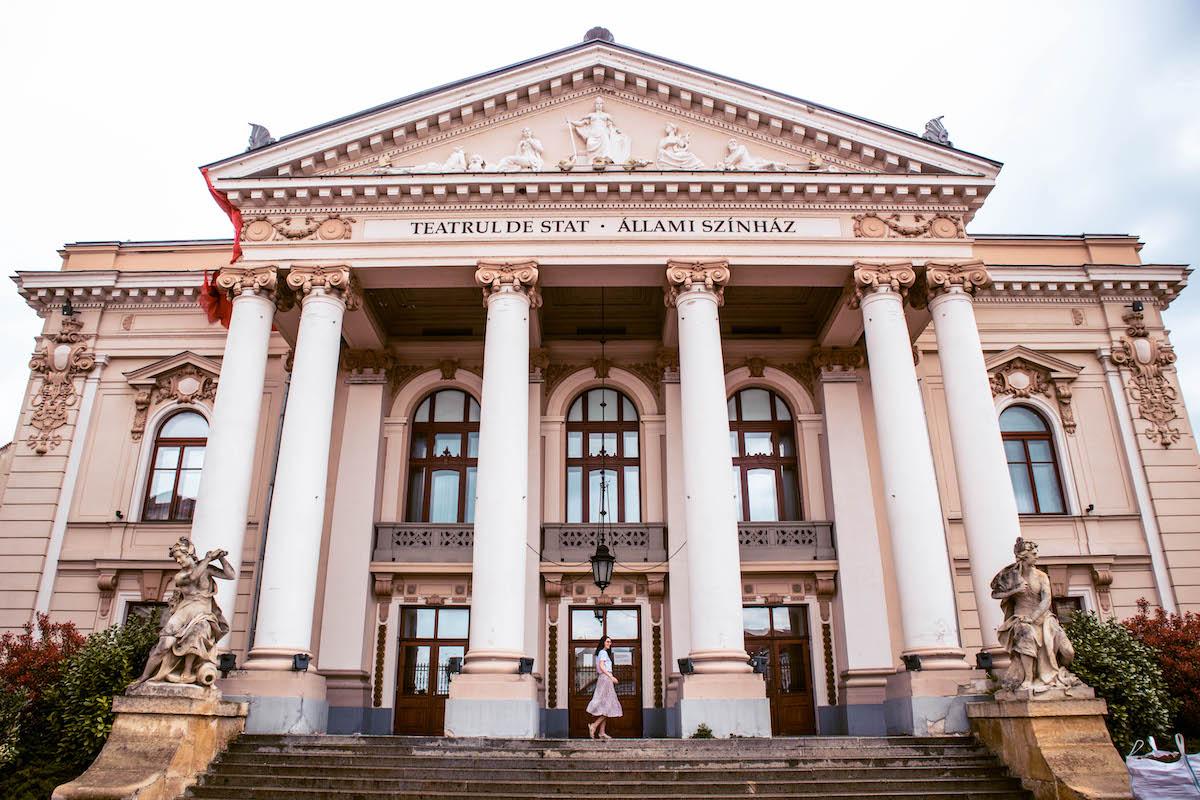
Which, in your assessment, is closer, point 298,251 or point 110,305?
point 298,251

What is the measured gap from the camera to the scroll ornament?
65.7 feet

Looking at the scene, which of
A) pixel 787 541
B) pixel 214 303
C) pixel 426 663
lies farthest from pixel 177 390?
pixel 787 541

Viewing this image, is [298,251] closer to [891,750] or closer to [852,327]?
[852,327]

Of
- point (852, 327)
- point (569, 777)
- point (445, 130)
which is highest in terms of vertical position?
point (445, 130)

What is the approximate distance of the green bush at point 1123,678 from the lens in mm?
13703

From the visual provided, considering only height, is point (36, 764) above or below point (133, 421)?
below

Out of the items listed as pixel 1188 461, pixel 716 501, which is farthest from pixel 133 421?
pixel 1188 461

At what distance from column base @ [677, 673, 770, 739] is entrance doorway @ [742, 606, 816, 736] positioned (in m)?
4.62

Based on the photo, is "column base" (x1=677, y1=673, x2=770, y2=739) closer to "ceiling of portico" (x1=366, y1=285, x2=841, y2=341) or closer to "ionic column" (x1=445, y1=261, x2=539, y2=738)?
"ionic column" (x1=445, y1=261, x2=539, y2=738)

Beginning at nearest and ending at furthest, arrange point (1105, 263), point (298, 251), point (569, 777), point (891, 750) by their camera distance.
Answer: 1. point (569, 777)
2. point (891, 750)
3. point (298, 251)
4. point (1105, 263)

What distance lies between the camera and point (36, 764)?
13594 mm

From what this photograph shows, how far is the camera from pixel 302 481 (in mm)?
15133

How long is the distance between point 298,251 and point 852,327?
39.2 ft

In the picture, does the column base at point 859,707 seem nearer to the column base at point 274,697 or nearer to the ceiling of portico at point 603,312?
the ceiling of portico at point 603,312
